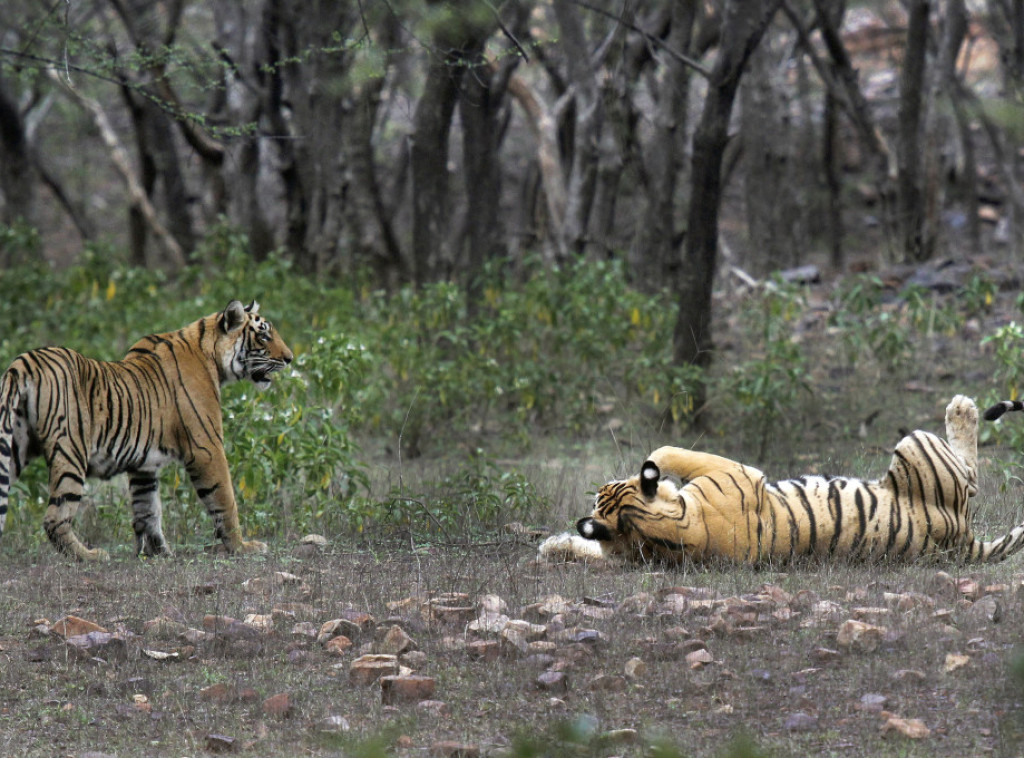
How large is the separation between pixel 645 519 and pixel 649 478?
0.19m

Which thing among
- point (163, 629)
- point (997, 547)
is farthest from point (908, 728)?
point (163, 629)

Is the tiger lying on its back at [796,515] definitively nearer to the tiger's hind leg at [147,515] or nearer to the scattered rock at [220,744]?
the scattered rock at [220,744]

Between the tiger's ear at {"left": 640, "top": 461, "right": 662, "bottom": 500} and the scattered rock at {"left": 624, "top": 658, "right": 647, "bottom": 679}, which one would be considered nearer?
the scattered rock at {"left": 624, "top": 658, "right": 647, "bottom": 679}

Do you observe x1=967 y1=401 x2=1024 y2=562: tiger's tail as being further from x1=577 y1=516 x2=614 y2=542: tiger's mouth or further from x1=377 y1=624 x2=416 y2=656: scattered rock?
x1=377 y1=624 x2=416 y2=656: scattered rock

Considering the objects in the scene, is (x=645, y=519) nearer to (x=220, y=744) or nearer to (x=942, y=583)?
(x=942, y=583)

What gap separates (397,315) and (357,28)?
8654 mm

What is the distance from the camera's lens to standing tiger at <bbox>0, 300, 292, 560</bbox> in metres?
6.48

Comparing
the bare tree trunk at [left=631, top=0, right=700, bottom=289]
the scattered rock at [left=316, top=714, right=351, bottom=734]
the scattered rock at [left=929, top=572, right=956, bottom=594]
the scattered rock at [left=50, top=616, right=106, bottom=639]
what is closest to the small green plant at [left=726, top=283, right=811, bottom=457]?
the bare tree trunk at [left=631, top=0, right=700, bottom=289]

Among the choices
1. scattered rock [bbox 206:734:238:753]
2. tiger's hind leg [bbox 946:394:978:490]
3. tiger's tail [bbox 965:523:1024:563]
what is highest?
tiger's hind leg [bbox 946:394:978:490]

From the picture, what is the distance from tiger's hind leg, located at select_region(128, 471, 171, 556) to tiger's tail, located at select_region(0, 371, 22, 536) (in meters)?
0.74

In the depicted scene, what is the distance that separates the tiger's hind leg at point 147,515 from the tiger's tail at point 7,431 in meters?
0.74

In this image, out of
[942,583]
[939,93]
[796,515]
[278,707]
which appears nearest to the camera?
[278,707]

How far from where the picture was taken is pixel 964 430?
6016 mm

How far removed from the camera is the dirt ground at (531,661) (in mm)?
3936
